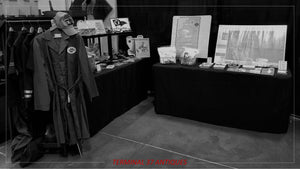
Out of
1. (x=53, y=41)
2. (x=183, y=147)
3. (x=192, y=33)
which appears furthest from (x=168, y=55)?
(x=53, y=41)

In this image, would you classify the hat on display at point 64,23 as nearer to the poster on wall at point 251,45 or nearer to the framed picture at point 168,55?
the framed picture at point 168,55

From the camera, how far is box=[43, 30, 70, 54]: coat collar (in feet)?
6.43

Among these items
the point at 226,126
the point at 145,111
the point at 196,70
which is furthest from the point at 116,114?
the point at 226,126

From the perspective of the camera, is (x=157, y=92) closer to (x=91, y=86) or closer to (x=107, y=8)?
(x=91, y=86)

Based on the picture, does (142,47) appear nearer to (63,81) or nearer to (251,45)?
(251,45)

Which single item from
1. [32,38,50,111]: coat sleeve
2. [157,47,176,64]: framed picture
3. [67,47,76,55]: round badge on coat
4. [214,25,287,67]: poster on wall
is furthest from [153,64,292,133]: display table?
[32,38,50,111]: coat sleeve

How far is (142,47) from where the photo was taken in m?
3.37

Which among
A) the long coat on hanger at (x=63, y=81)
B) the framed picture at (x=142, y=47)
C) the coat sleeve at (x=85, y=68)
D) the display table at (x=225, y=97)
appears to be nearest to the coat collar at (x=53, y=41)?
the long coat on hanger at (x=63, y=81)

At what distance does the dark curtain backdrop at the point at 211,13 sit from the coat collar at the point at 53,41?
1766 millimetres

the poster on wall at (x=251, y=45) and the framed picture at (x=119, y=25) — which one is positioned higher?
the framed picture at (x=119, y=25)

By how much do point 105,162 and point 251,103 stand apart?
1570 mm

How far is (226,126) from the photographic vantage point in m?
2.71

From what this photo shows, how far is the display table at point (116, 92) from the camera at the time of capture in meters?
2.57

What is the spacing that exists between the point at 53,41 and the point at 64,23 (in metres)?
0.17
